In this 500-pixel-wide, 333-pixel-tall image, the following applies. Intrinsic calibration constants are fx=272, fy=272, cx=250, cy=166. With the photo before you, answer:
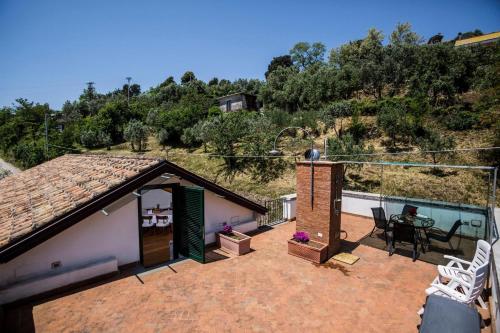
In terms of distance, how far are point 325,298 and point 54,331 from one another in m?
5.83

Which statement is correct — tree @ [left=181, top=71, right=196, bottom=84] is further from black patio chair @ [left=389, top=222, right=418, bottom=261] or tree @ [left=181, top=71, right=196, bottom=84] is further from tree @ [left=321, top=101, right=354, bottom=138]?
black patio chair @ [left=389, top=222, right=418, bottom=261]

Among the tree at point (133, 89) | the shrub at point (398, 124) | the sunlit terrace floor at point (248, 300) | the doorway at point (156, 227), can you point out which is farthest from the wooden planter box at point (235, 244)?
the tree at point (133, 89)

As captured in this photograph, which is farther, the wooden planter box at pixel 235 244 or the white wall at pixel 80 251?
the wooden planter box at pixel 235 244

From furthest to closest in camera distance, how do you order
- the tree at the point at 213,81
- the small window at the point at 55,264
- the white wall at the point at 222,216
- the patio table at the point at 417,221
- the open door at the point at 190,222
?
1. the tree at the point at 213,81
2. the white wall at the point at 222,216
3. the patio table at the point at 417,221
4. the open door at the point at 190,222
5. the small window at the point at 55,264

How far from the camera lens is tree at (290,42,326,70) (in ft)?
191

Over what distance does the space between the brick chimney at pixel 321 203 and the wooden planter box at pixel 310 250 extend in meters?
0.28

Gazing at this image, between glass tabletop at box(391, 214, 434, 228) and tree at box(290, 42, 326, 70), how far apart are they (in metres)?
54.6

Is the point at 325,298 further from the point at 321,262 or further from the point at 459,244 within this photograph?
the point at 459,244

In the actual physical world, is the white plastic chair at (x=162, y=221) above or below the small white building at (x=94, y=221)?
below

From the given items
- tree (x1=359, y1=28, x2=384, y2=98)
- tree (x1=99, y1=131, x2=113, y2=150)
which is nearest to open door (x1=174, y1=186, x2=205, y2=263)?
tree (x1=359, y1=28, x2=384, y2=98)

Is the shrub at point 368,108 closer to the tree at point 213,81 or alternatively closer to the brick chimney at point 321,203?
the brick chimney at point 321,203

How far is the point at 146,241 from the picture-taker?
1167 centimetres

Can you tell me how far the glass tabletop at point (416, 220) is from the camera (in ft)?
31.1

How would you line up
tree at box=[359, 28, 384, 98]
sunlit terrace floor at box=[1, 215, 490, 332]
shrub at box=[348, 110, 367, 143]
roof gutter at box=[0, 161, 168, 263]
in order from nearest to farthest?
sunlit terrace floor at box=[1, 215, 490, 332] < roof gutter at box=[0, 161, 168, 263] < shrub at box=[348, 110, 367, 143] < tree at box=[359, 28, 384, 98]
